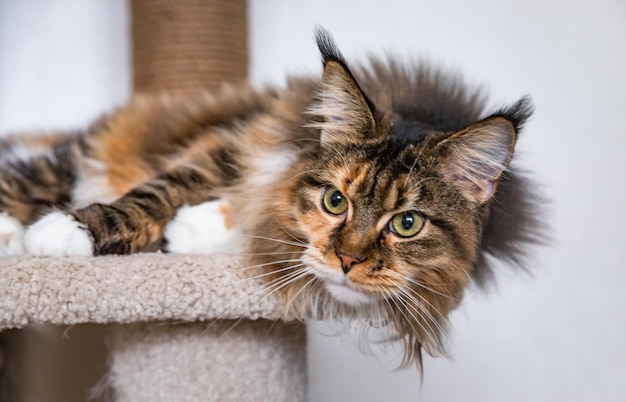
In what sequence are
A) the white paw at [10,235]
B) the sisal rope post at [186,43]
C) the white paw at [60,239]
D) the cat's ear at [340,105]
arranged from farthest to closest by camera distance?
the sisal rope post at [186,43], the white paw at [10,235], the white paw at [60,239], the cat's ear at [340,105]

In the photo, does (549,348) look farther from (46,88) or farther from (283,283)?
(46,88)

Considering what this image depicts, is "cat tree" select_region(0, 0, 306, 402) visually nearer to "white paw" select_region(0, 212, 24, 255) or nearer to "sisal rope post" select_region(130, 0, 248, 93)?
"white paw" select_region(0, 212, 24, 255)

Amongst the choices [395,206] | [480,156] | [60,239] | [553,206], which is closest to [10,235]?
[60,239]

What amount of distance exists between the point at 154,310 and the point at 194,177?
545 millimetres

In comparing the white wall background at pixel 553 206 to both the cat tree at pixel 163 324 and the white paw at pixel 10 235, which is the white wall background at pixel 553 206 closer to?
the cat tree at pixel 163 324

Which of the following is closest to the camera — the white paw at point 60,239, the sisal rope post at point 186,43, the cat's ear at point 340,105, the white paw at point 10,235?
the cat's ear at point 340,105

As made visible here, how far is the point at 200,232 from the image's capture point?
152cm

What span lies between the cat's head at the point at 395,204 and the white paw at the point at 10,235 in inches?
27.0

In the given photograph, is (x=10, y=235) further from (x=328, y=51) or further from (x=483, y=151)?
(x=483, y=151)

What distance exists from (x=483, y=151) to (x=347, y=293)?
1.17ft

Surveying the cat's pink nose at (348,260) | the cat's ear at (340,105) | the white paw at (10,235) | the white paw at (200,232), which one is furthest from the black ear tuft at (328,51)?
the white paw at (10,235)

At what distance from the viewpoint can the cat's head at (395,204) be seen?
1.14m

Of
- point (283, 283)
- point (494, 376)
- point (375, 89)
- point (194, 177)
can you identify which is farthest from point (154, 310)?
point (494, 376)

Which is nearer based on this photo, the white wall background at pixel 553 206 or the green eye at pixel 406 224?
the green eye at pixel 406 224
